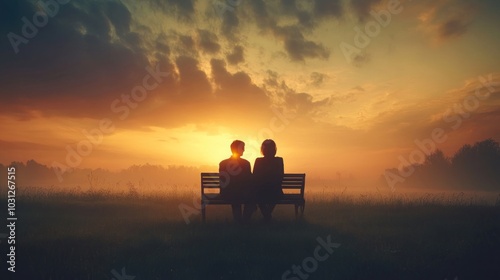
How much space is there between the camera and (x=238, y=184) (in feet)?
31.9

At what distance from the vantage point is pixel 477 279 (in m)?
5.52

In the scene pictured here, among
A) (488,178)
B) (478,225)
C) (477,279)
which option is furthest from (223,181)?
(488,178)

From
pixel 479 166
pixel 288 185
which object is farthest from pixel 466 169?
pixel 288 185

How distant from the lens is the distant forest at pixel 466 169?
63.8 meters

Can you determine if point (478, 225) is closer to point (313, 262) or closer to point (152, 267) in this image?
point (313, 262)

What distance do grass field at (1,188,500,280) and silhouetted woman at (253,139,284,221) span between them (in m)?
0.62

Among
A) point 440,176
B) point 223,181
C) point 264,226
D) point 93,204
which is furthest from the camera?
point 440,176

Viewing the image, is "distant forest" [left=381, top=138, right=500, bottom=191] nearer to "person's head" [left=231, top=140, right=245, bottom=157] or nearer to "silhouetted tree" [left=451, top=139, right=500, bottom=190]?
"silhouetted tree" [left=451, top=139, right=500, bottom=190]

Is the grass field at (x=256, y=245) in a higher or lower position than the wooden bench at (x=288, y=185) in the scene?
lower

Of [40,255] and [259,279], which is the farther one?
[40,255]

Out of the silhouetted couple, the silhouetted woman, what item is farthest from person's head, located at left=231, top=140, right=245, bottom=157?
the silhouetted woman

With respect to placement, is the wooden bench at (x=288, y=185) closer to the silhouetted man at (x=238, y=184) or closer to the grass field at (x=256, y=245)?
the silhouetted man at (x=238, y=184)

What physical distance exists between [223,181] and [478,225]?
674 centimetres

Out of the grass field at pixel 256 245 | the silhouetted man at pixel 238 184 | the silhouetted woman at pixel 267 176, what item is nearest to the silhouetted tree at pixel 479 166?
the grass field at pixel 256 245
